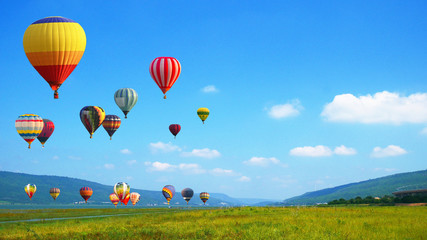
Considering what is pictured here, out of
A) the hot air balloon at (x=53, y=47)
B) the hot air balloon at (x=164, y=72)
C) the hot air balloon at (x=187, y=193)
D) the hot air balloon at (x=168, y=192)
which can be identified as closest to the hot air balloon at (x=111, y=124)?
the hot air balloon at (x=164, y=72)

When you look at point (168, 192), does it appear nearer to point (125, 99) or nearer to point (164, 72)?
point (125, 99)

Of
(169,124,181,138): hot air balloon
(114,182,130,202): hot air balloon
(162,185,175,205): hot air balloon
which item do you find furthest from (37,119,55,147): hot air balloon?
(162,185,175,205): hot air balloon

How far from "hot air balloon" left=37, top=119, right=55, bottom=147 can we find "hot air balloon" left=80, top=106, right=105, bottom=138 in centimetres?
1905

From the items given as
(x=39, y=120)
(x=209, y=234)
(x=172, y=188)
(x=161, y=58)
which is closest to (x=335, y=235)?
(x=209, y=234)

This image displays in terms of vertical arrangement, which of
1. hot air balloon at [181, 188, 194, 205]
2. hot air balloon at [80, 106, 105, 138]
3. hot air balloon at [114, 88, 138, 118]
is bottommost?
hot air balloon at [181, 188, 194, 205]

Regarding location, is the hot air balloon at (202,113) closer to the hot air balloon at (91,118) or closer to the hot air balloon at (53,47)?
the hot air balloon at (91,118)

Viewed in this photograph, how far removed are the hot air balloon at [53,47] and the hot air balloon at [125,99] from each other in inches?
1295

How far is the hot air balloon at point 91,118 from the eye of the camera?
86688mm

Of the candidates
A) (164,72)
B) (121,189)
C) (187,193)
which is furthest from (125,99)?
(187,193)

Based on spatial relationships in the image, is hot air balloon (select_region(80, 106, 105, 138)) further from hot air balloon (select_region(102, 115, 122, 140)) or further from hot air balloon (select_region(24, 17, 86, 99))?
hot air balloon (select_region(24, 17, 86, 99))

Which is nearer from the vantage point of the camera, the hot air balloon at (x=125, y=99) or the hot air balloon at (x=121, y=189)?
the hot air balloon at (x=125, y=99)

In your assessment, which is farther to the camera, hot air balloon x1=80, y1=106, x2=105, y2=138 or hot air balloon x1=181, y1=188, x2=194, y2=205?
hot air balloon x1=181, y1=188, x2=194, y2=205

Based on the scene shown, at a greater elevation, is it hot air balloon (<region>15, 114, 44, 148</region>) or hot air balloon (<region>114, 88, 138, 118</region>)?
hot air balloon (<region>114, 88, 138, 118</region>)

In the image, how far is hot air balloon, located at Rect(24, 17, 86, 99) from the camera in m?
53.4
